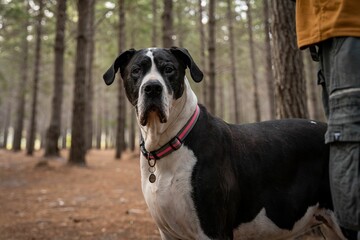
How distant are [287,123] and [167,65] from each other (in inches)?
52.5

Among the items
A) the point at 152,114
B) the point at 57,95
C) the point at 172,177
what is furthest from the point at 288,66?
the point at 57,95

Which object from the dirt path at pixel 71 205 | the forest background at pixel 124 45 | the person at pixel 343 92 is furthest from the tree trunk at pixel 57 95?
the person at pixel 343 92

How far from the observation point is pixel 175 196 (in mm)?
2754

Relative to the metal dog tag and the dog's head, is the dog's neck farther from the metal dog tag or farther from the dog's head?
the metal dog tag

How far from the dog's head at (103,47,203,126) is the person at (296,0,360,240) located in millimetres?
1164

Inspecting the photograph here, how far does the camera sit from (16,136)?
2517 centimetres

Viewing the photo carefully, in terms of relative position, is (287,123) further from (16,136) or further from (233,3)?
(16,136)

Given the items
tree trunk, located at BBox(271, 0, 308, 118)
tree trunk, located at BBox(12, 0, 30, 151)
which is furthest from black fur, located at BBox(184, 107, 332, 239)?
tree trunk, located at BBox(12, 0, 30, 151)

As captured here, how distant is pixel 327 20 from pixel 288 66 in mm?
3136

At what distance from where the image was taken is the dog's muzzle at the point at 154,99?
2801 millimetres

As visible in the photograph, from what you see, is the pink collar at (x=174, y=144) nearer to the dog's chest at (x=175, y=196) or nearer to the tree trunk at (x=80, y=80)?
the dog's chest at (x=175, y=196)

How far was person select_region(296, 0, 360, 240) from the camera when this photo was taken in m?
1.97

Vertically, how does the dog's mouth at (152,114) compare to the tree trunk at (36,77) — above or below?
below

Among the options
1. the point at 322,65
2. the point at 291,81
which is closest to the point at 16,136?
the point at 291,81
